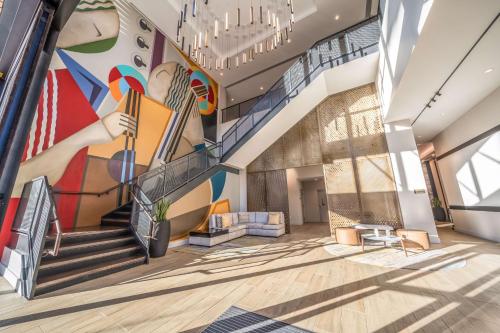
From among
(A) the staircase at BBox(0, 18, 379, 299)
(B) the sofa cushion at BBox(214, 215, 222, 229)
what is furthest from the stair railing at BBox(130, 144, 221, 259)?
(B) the sofa cushion at BBox(214, 215, 222, 229)

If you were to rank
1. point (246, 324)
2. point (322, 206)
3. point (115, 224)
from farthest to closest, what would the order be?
point (322, 206) → point (115, 224) → point (246, 324)

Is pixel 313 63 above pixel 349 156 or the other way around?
above

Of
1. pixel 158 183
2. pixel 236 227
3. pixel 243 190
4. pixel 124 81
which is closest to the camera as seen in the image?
pixel 158 183

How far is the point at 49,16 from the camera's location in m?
3.44

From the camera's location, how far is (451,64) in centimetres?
338

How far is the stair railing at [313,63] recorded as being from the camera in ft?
18.8

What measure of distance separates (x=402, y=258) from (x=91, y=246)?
21.0ft

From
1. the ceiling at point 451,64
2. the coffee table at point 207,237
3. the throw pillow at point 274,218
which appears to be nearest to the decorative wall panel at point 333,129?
the ceiling at point 451,64

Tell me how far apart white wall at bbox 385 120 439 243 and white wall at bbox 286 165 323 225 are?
445 cm

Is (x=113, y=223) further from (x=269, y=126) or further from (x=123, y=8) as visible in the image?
(x=123, y=8)

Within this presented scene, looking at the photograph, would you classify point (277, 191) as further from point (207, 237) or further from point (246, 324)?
point (246, 324)

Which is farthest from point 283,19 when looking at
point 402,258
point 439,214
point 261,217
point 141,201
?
point 439,214

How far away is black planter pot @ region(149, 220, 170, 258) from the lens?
14.7 feet

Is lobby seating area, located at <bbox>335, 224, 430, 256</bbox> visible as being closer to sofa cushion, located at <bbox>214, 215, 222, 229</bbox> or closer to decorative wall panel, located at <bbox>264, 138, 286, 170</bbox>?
decorative wall panel, located at <bbox>264, 138, 286, 170</bbox>
